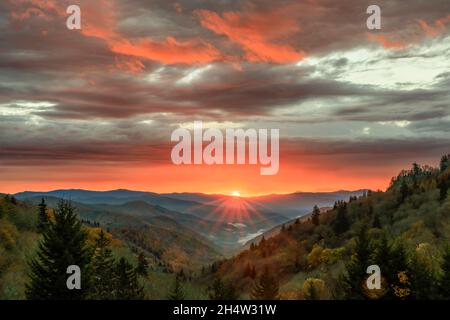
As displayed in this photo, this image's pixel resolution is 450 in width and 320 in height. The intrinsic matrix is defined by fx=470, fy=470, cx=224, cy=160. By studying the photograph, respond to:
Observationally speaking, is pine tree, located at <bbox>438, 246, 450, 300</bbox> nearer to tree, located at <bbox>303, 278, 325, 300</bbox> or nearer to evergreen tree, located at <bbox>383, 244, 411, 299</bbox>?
evergreen tree, located at <bbox>383, 244, 411, 299</bbox>

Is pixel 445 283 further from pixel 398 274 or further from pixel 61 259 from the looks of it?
pixel 61 259

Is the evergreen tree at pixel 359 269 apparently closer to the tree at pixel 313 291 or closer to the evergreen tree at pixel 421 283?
the evergreen tree at pixel 421 283

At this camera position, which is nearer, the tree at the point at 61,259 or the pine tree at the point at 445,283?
the tree at the point at 61,259

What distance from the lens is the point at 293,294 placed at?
11731 centimetres

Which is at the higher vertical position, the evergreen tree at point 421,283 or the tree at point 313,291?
the evergreen tree at point 421,283

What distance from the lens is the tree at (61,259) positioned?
5372cm

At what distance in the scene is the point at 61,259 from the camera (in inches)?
2128

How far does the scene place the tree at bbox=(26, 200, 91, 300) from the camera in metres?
53.7

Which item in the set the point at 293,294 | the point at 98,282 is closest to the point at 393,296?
the point at 98,282

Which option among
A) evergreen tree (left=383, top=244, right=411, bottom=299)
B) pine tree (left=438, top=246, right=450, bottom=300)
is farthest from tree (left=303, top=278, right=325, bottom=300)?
pine tree (left=438, top=246, right=450, bottom=300)

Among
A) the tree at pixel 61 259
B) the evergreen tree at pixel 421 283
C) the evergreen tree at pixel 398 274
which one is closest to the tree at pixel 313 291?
the evergreen tree at pixel 398 274
